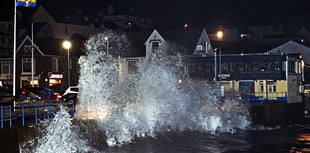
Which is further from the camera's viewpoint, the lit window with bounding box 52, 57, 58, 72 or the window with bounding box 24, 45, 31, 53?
the lit window with bounding box 52, 57, 58, 72

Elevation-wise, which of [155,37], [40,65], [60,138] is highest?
[155,37]

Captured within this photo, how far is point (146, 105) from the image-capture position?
156 ft

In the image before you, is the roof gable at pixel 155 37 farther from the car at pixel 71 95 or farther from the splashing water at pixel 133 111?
the car at pixel 71 95

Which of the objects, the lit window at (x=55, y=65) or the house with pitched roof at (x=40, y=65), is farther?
the lit window at (x=55, y=65)

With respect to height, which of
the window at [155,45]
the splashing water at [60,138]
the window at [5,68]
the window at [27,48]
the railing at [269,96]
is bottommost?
the splashing water at [60,138]

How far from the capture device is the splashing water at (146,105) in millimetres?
40688

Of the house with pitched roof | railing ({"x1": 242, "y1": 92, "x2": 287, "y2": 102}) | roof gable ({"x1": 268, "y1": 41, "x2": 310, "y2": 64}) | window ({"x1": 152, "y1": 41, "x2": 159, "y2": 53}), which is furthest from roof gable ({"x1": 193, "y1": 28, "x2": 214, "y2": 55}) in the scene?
the house with pitched roof

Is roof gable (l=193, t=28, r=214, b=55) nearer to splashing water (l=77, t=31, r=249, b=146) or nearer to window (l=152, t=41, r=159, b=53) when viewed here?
window (l=152, t=41, r=159, b=53)

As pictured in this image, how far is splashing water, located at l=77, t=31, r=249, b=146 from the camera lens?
133ft

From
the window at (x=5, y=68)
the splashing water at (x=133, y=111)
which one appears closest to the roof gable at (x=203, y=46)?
the splashing water at (x=133, y=111)

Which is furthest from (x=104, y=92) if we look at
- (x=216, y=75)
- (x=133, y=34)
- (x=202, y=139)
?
(x=133, y=34)

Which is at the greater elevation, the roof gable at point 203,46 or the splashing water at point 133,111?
the roof gable at point 203,46

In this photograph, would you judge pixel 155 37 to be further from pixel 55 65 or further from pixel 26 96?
pixel 26 96

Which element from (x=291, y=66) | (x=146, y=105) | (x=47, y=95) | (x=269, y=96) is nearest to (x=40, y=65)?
(x=47, y=95)
